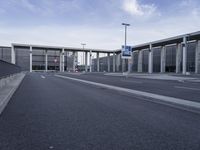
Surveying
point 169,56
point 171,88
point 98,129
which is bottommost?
point 98,129

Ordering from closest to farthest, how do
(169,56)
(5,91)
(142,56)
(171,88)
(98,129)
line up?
1. (98,129)
2. (5,91)
3. (171,88)
4. (169,56)
5. (142,56)

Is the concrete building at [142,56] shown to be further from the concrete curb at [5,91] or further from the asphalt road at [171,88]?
the concrete curb at [5,91]

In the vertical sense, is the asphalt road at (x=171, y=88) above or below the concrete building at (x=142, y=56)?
below

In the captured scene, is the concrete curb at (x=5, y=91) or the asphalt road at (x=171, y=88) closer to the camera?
the concrete curb at (x=5, y=91)

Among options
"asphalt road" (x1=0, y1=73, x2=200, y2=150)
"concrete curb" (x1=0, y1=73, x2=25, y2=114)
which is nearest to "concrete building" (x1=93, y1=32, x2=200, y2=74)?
"concrete curb" (x1=0, y1=73, x2=25, y2=114)

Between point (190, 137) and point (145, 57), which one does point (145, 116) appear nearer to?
point (190, 137)

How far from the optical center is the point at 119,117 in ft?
24.5

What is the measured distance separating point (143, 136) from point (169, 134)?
706 millimetres

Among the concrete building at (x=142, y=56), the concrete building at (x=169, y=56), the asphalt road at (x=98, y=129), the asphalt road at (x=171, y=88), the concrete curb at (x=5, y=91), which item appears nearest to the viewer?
the asphalt road at (x=98, y=129)

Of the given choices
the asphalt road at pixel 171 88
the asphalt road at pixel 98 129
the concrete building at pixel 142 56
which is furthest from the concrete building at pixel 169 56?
the asphalt road at pixel 98 129

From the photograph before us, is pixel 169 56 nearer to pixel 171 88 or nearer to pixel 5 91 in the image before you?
pixel 171 88

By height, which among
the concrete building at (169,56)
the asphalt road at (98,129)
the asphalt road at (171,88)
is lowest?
the asphalt road at (98,129)

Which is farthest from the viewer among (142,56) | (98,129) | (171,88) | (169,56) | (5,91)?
(142,56)

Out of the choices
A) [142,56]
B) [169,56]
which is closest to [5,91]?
[169,56]
